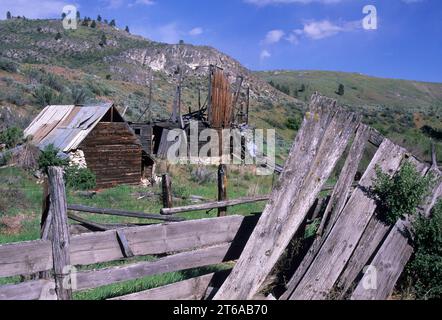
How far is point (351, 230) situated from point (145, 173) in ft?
54.5

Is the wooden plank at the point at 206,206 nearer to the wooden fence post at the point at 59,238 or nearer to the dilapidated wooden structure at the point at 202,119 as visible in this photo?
the wooden fence post at the point at 59,238

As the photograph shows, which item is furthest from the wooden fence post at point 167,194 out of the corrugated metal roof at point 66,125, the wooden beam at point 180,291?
the corrugated metal roof at point 66,125

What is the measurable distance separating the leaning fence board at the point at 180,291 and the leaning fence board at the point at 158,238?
0.33 m

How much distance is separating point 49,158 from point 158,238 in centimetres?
1369

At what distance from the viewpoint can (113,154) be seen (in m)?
18.9

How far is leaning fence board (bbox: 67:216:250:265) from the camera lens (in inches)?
164

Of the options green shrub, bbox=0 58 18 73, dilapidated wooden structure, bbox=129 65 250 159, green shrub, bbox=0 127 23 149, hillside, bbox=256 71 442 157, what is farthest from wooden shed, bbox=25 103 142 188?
hillside, bbox=256 71 442 157

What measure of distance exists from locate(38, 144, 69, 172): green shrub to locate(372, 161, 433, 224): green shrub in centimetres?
1390

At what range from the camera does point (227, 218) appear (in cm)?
496

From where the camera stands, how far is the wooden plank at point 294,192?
4145 millimetres

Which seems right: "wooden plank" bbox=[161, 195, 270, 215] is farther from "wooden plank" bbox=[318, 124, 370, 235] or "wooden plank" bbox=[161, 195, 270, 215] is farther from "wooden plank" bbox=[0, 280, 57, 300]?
"wooden plank" bbox=[0, 280, 57, 300]

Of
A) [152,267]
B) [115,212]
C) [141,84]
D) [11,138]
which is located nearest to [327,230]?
[152,267]

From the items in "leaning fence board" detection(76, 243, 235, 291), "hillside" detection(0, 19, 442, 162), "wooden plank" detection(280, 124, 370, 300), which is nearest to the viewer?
"leaning fence board" detection(76, 243, 235, 291)
